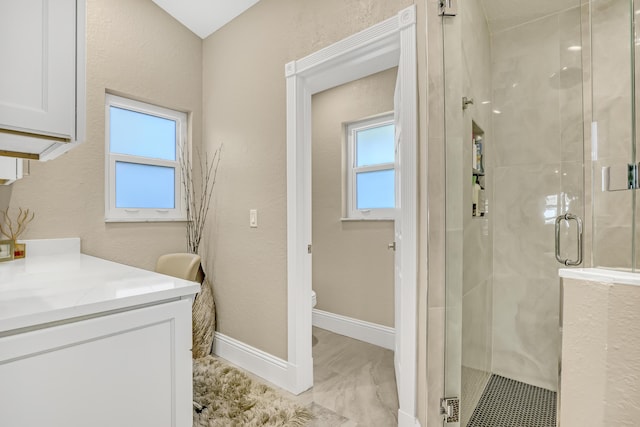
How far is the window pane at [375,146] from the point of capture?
2768 millimetres

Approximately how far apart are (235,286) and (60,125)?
1685mm

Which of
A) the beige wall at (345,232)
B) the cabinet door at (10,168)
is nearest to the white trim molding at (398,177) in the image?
the beige wall at (345,232)

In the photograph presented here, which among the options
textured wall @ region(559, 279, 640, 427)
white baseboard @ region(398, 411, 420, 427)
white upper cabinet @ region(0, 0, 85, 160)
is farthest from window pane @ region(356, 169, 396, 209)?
white upper cabinet @ region(0, 0, 85, 160)

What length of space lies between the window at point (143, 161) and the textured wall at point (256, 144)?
0.34 metres

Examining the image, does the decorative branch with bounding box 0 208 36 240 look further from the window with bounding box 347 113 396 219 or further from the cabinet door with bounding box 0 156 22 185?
the window with bounding box 347 113 396 219

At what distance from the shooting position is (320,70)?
1.88 metres

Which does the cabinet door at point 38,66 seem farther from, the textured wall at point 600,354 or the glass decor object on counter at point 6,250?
the textured wall at point 600,354

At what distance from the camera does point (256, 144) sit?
2.24 meters

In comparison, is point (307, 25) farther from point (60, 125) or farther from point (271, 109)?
point (60, 125)

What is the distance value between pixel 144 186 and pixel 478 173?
2.38 m

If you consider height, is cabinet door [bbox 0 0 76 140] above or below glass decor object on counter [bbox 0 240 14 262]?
above

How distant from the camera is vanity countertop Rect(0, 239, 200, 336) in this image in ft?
2.77

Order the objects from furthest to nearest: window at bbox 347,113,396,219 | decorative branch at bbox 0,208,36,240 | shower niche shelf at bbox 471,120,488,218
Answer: window at bbox 347,113,396,219 → decorative branch at bbox 0,208,36,240 → shower niche shelf at bbox 471,120,488,218

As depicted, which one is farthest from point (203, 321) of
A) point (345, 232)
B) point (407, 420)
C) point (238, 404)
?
A: point (407, 420)
